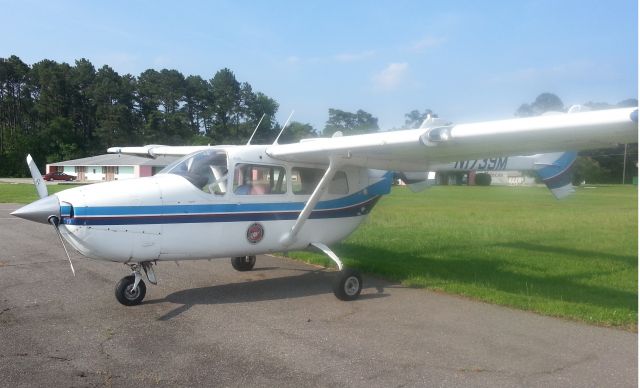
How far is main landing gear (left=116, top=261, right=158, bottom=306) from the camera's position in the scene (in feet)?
23.0

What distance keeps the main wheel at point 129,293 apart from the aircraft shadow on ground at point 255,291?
0.19 metres

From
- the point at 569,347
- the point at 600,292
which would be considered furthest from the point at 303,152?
the point at 600,292

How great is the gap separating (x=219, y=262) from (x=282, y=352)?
532 cm

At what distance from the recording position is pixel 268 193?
8000mm

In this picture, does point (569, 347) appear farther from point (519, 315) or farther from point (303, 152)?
point (303, 152)

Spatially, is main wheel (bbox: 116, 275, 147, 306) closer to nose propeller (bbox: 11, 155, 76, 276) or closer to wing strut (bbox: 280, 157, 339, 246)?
nose propeller (bbox: 11, 155, 76, 276)

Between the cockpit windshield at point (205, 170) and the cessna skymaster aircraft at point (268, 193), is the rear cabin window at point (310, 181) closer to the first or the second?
the cessna skymaster aircraft at point (268, 193)

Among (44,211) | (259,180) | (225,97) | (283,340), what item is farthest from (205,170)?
(225,97)

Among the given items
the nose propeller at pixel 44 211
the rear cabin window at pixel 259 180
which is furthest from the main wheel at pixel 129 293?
the rear cabin window at pixel 259 180

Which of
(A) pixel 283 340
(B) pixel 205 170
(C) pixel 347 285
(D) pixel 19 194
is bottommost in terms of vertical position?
(D) pixel 19 194

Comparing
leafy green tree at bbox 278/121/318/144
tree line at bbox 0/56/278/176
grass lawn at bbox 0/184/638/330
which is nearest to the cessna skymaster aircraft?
grass lawn at bbox 0/184/638/330

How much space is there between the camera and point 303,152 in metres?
7.82

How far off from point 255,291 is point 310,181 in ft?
6.21

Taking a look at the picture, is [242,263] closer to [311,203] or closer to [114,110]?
[311,203]
